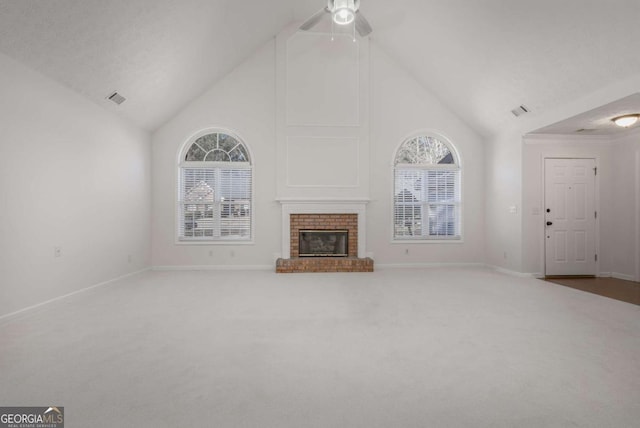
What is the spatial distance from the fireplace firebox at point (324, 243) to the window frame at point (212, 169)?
989mm

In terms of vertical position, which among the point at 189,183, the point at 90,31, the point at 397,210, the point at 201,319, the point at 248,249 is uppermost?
the point at 90,31

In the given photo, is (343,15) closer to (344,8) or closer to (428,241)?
(344,8)

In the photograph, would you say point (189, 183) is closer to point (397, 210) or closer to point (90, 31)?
point (90, 31)

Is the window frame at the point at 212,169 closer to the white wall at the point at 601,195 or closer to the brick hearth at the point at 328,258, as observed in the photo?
the brick hearth at the point at 328,258

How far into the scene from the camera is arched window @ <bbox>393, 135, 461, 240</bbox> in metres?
6.31

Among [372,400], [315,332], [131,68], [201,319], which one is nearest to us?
[372,400]

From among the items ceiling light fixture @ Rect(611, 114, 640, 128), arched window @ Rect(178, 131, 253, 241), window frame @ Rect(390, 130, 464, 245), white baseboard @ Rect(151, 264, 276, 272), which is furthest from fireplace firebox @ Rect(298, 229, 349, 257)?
ceiling light fixture @ Rect(611, 114, 640, 128)

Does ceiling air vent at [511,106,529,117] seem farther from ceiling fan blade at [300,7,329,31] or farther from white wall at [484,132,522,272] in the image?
ceiling fan blade at [300,7,329,31]

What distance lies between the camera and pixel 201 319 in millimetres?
3072

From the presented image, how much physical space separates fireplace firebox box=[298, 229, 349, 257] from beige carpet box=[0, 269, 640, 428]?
7.17 feet

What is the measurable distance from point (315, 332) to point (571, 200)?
517 cm

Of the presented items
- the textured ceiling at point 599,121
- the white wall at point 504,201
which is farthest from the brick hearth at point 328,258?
the textured ceiling at point 599,121

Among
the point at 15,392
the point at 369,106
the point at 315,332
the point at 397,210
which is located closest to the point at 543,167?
the point at 397,210

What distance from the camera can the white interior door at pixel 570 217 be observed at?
5.28 m
